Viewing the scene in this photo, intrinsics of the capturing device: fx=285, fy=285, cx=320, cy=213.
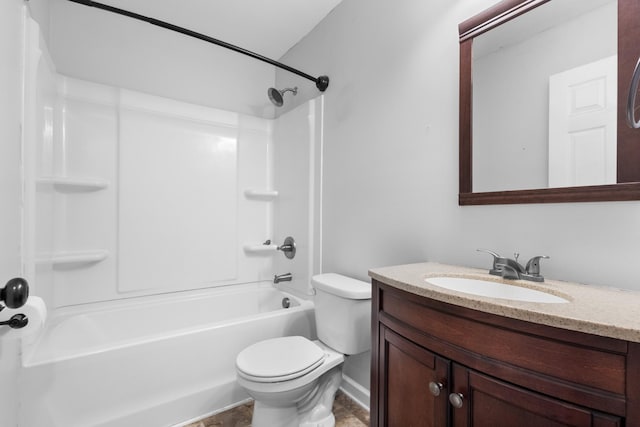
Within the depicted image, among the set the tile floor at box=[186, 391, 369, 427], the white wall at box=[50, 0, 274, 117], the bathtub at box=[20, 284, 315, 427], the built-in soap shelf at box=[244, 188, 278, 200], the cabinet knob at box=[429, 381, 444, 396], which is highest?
the white wall at box=[50, 0, 274, 117]

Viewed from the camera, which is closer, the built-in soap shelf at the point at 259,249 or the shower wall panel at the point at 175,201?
the shower wall panel at the point at 175,201

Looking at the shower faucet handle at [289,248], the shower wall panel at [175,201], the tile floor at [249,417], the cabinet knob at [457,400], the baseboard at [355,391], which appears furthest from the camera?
the shower faucet handle at [289,248]

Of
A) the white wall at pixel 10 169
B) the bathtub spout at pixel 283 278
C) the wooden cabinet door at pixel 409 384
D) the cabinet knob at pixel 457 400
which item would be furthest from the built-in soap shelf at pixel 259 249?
the cabinet knob at pixel 457 400

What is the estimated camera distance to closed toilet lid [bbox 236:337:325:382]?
4.17 ft

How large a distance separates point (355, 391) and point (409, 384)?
98 cm

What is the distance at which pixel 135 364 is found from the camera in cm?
140

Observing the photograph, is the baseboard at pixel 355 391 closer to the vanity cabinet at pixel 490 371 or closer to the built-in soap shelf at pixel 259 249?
the vanity cabinet at pixel 490 371

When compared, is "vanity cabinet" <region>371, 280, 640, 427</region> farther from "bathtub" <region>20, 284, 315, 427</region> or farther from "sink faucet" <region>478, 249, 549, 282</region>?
"bathtub" <region>20, 284, 315, 427</region>

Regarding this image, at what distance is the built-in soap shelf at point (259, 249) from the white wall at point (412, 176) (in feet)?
2.11

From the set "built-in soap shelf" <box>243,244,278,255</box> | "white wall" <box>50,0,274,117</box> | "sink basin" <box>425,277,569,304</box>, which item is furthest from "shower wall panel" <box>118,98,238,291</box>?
"sink basin" <box>425,277,569,304</box>

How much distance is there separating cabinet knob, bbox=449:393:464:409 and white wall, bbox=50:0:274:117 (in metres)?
2.53

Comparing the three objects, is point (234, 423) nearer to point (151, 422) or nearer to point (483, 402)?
point (151, 422)

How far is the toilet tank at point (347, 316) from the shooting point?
1507 mm

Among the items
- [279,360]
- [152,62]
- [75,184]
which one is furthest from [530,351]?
[152,62]
